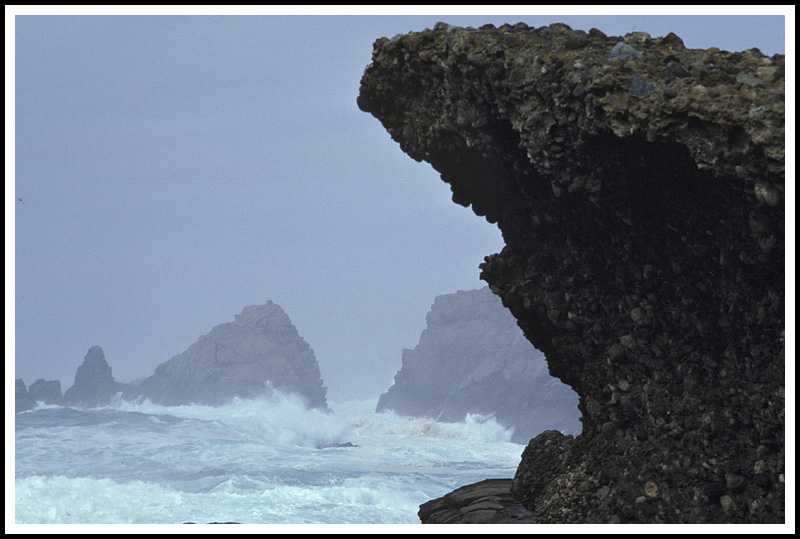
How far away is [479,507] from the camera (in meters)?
9.01

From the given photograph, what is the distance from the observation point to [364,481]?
152 feet

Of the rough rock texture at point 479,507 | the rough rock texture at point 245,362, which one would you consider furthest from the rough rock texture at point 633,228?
the rough rock texture at point 245,362

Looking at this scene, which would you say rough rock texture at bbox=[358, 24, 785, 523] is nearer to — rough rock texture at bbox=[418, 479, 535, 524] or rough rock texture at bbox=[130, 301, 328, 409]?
rough rock texture at bbox=[418, 479, 535, 524]

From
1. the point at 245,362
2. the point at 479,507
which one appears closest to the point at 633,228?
the point at 479,507

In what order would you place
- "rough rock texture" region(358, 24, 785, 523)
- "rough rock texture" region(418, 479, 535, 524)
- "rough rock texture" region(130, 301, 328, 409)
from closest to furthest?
"rough rock texture" region(358, 24, 785, 523), "rough rock texture" region(418, 479, 535, 524), "rough rock texture" region(130, 301, 328, 409)

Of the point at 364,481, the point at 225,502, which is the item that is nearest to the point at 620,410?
the point at 225,502

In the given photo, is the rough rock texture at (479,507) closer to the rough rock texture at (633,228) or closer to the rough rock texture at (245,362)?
the rough rock texture at (633,228)

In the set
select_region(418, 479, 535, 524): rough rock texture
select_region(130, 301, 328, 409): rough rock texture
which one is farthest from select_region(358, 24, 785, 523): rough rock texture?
select_region(130, 301, 328, 409): rough rock texture

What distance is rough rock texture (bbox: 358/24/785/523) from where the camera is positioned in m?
5.43

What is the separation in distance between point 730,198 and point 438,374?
108 m

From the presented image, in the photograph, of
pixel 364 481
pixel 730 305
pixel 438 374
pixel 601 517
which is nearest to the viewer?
pixel 730 305

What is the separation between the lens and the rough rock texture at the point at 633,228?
5430mm

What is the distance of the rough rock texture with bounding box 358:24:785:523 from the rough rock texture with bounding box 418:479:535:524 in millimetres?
574

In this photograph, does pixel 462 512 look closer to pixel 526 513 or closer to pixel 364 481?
pixel 526 513
